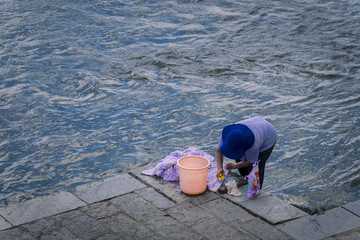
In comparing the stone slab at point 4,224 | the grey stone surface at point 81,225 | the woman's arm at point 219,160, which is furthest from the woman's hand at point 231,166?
the stone slab at point 4,224

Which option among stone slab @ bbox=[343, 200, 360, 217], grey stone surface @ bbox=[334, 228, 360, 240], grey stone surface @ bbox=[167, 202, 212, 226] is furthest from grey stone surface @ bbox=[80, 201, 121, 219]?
stone slab @ bbox=[343, 200, 360, 217]

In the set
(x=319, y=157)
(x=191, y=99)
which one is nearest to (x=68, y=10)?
(x=191, y=99)

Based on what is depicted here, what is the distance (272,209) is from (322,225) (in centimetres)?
61

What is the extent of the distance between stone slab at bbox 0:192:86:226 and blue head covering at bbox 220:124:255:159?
75.1 inches

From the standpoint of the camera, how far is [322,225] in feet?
17.0

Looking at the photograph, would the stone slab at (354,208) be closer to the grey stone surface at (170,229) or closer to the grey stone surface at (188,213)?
the grey stone surface at (188,213)

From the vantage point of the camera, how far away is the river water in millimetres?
7375

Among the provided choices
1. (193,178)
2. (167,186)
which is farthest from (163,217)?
(167,186)

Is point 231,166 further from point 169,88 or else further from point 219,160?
point 169,88

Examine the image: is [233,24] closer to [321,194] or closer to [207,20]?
[207,20]

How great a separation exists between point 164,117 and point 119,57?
4171mm

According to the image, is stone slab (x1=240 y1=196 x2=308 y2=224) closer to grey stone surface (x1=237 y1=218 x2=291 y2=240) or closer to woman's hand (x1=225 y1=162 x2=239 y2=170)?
grey stone surface (x1=237 y1=218 x2=291 y2=240)

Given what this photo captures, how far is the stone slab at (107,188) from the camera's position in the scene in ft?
19.1

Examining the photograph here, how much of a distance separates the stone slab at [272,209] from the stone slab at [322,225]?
0.10 m
